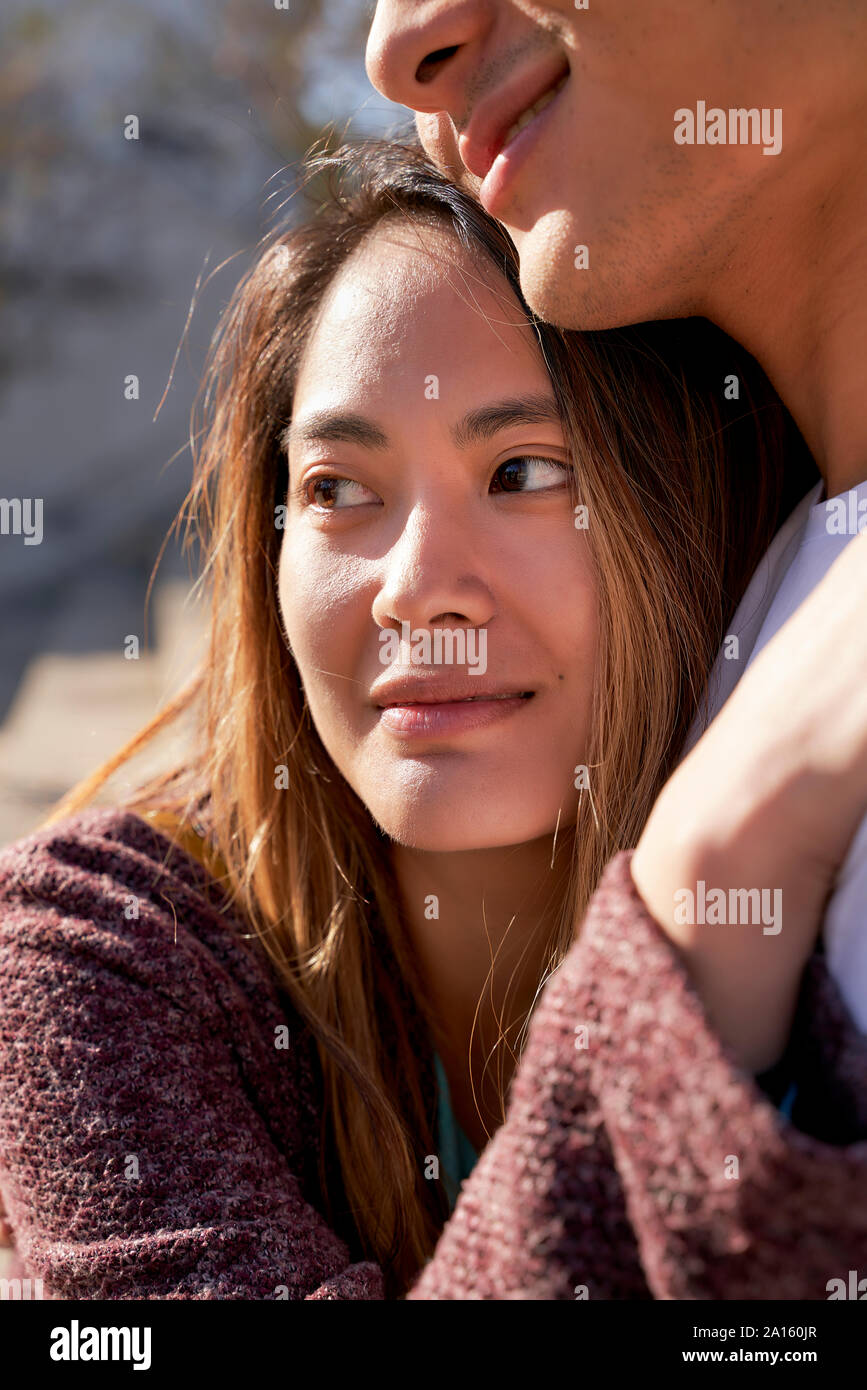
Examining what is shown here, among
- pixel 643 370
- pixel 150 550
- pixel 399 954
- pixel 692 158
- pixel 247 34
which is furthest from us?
pixel 247 34

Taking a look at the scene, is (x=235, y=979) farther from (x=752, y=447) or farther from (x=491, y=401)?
(x=752, y=447)

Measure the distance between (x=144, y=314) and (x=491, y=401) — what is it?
7.58 m

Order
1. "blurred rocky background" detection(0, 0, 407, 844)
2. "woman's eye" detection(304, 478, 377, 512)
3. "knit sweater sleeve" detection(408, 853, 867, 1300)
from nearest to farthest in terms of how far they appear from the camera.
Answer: "knit sweater sleeve" detection(408, 853, 867, 1300)
"woman's eye" detection(304, 478, 377, 512)
"blurred rocky background" detection(0, 0, 407, 844)

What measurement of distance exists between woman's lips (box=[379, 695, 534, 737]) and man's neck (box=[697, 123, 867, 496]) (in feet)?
1.53

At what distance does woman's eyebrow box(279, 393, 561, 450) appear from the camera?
1.61m

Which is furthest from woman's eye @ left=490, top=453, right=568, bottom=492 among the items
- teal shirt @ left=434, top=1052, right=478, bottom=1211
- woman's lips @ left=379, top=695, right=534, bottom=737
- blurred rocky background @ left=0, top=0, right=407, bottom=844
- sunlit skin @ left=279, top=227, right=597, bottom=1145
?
blurred rocky background @ left=0, top=0, right=407, bottom=844

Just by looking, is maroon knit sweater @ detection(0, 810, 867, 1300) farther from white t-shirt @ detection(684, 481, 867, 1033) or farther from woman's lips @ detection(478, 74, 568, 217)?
woman's lips @ detection(478, 74, 568, 217)

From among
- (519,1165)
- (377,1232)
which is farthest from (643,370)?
(377,1232)

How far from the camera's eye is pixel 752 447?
70.0 inches

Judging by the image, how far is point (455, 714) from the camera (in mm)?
1647

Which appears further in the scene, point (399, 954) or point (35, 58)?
point (35, 58)

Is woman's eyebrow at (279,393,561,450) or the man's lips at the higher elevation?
the man's lips

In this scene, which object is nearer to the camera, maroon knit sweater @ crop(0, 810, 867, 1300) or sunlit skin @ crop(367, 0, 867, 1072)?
maroon knit sweater @ crop(0, 810, 867, 1300)

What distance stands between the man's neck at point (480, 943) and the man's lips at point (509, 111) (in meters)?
0.91
